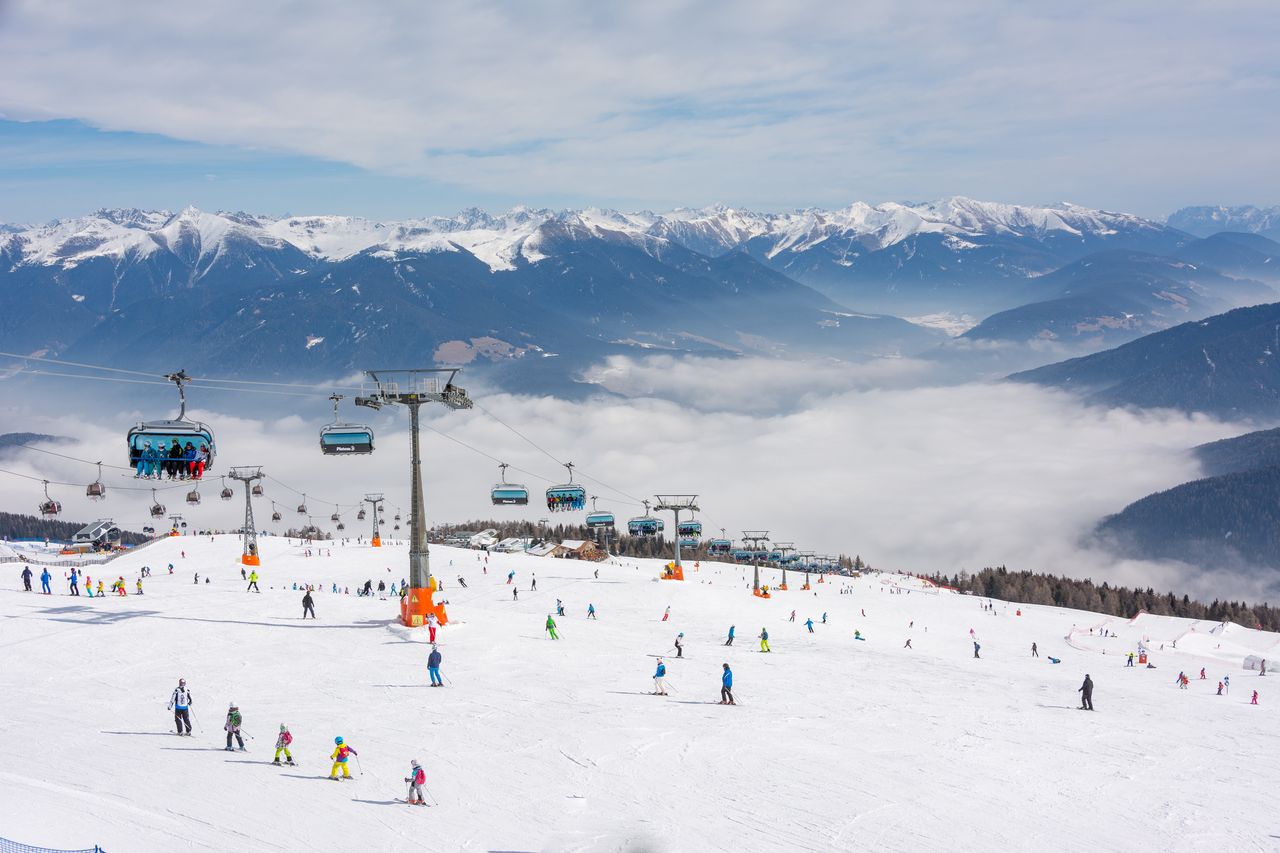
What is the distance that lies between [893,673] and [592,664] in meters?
12.0

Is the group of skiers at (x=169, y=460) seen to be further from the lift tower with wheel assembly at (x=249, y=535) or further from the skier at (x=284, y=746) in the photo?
the lift tower with wheel assembly at (x=249, y=535)

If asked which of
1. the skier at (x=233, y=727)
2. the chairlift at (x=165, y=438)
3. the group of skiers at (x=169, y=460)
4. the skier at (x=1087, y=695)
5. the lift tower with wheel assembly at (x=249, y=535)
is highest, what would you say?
the chairlift at (x=165, y=438)

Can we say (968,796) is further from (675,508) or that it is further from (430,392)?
(675,508)

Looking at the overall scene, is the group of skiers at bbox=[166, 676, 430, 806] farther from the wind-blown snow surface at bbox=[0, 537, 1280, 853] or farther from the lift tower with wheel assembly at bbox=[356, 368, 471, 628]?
the lift tower with wheel assembly at bbox=[356, 368, 471, 628]

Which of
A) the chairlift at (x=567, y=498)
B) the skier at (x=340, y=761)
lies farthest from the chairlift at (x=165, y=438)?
the chairlift at (x=567, y=498)

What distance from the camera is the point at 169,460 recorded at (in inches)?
1469

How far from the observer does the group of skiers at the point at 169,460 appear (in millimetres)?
37000

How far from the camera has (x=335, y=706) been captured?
29.5m

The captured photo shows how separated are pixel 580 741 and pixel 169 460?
65.0 feet

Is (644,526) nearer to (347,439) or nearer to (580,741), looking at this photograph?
(347,439)

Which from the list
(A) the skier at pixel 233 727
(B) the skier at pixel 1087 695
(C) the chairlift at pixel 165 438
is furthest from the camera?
(C) the chairlift at pixel 165 438

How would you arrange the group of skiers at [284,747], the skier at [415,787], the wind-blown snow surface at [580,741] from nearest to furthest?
the wind-blown snow surface at [580,741]
the skier at [415,787]
the group of skiers at [284,747]

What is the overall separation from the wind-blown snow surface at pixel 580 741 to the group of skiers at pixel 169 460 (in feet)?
19.2

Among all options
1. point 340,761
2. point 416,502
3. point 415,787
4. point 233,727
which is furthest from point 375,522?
point 415,787
